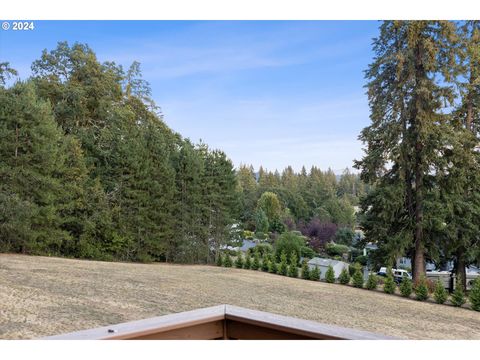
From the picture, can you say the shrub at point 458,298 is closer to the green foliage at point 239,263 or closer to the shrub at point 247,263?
the shrub at point 247,263

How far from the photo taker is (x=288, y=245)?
9.42 m

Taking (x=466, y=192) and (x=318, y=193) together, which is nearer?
(x=466, y=192)

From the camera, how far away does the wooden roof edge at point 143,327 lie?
942 mm

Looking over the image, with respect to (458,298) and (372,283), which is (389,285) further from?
(458,298)

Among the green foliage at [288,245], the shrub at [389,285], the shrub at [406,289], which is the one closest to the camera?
the shrub at [406,289]

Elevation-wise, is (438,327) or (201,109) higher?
(201,109)

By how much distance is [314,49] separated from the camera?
5.10 meters

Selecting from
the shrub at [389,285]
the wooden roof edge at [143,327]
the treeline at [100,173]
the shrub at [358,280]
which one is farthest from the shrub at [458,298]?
the wooden roof edge at [143,327]

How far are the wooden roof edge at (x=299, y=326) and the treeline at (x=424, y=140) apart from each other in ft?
22.2

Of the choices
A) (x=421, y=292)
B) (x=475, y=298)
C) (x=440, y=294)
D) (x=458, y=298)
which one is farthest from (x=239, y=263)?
(x=475, y=298)
